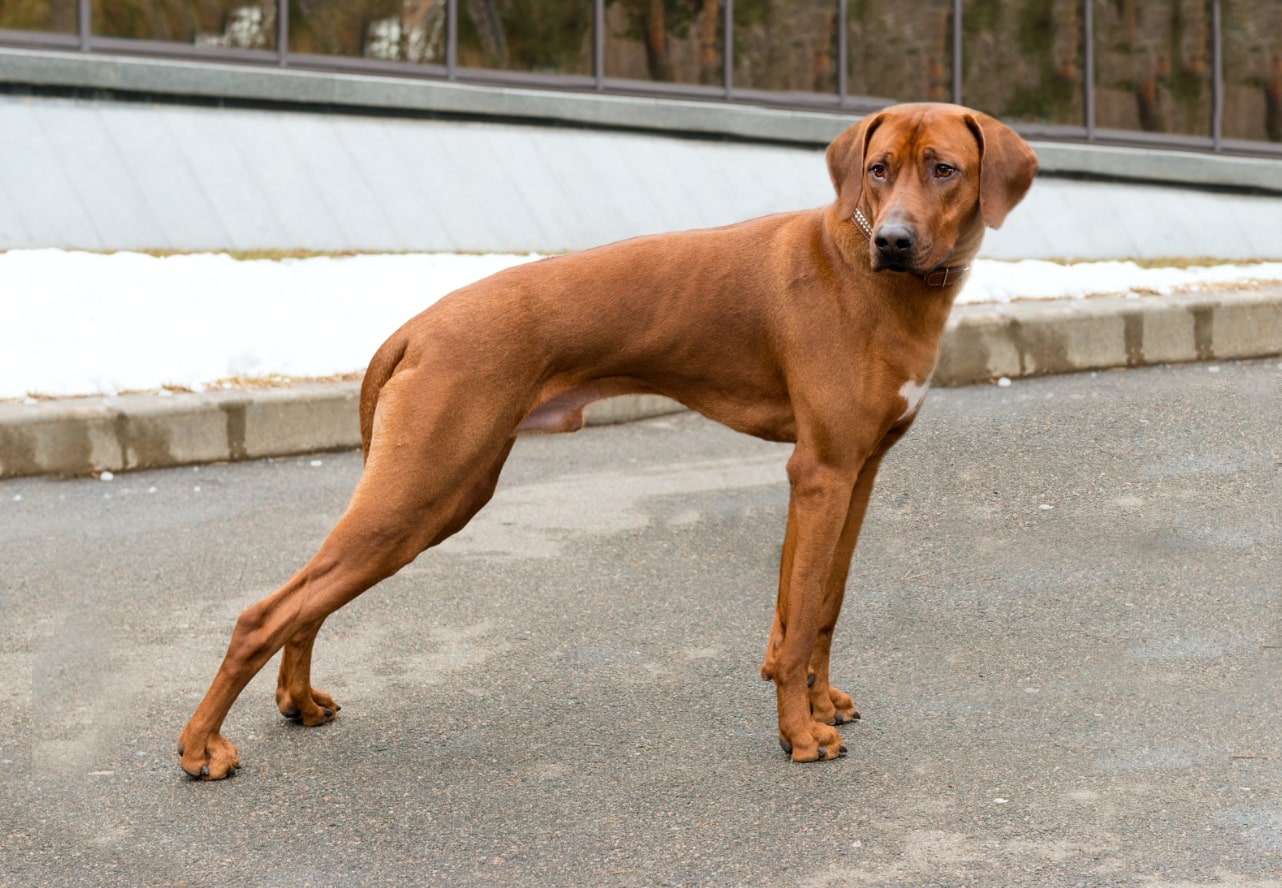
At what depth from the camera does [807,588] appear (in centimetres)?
459

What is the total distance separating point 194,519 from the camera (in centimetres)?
734

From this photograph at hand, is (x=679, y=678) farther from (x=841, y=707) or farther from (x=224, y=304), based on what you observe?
(x=224, y=304)

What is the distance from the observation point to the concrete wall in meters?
12.6

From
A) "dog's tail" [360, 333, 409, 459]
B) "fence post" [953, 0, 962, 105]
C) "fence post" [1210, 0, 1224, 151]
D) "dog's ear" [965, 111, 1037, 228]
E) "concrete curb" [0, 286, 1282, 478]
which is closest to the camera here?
"dog's ear" [965, 111, 1037, 228]

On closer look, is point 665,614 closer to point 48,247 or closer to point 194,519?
point 194,519

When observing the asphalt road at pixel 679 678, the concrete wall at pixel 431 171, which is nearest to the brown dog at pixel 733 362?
the asphalt road at pixel 679 678

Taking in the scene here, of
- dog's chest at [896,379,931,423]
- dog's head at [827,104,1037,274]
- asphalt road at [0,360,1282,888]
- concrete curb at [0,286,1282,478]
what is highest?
dog's head at [827,104,1037,274]

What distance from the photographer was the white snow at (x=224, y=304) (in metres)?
9.16

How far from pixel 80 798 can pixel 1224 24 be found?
16639mm

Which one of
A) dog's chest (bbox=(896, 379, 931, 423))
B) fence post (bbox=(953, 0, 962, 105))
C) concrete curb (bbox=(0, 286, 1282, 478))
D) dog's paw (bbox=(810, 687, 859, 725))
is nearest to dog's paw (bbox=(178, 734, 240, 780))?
dog's paw (bbox=(810, 687, 859, 725))

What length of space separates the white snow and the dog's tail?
4.22 metres

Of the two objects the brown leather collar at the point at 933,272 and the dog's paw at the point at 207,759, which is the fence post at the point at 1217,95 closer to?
the brown leather collar at the point at 933,272

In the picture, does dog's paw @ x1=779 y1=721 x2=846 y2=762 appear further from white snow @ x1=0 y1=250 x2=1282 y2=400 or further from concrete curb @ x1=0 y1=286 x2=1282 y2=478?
white snow @ x1=0 y1=250 x2=1282 y2=400

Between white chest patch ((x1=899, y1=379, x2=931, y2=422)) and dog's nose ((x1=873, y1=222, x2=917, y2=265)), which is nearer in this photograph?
dog's nose ((x1=873, y1=222, x2=917, y2=265))
